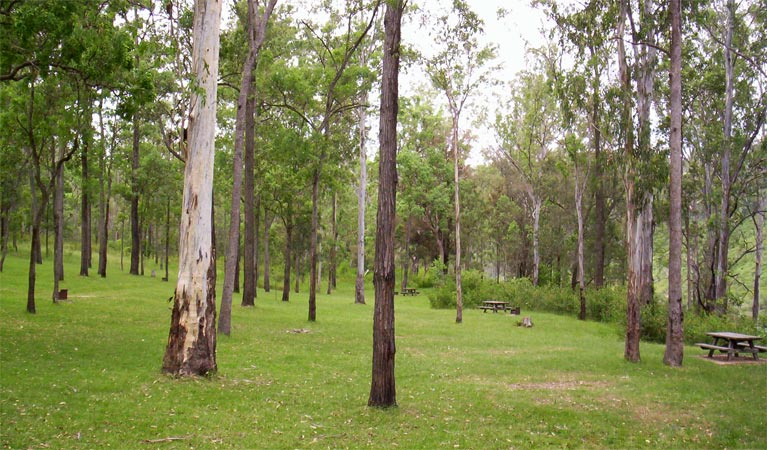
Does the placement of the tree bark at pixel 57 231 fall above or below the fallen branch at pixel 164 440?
above

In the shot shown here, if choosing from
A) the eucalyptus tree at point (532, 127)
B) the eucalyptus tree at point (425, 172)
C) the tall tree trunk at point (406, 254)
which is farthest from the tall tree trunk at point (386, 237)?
the tall tree trunk at point (406, 254)

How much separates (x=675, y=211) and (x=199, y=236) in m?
11.1

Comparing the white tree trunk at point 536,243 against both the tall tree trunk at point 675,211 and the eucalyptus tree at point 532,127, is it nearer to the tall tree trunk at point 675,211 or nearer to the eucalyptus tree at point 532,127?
the eucalyptus tree at point 532,127

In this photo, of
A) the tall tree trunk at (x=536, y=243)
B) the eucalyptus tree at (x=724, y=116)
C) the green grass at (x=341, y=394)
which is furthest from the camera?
the tall tree trunk at (x=536, y=243)

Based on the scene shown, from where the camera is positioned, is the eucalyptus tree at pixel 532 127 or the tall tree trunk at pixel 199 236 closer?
the tall tree trunk at pixel 199 236

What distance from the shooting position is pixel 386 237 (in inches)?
336

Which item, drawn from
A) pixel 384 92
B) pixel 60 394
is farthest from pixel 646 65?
pixel 60 394

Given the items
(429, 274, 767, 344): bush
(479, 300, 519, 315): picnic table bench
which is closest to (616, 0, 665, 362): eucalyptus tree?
(429, 274, 767, 344): bush

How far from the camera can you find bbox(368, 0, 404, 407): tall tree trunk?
27.9 ft

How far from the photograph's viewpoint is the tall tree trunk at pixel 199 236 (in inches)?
404

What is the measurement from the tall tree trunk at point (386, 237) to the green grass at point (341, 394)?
0.52 metres

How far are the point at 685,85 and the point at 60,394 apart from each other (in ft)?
94.8

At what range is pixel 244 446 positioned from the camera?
265 inches

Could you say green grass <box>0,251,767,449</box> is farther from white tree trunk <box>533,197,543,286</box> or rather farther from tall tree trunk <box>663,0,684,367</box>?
white tree trunk <box>533,197,543,286</box>
